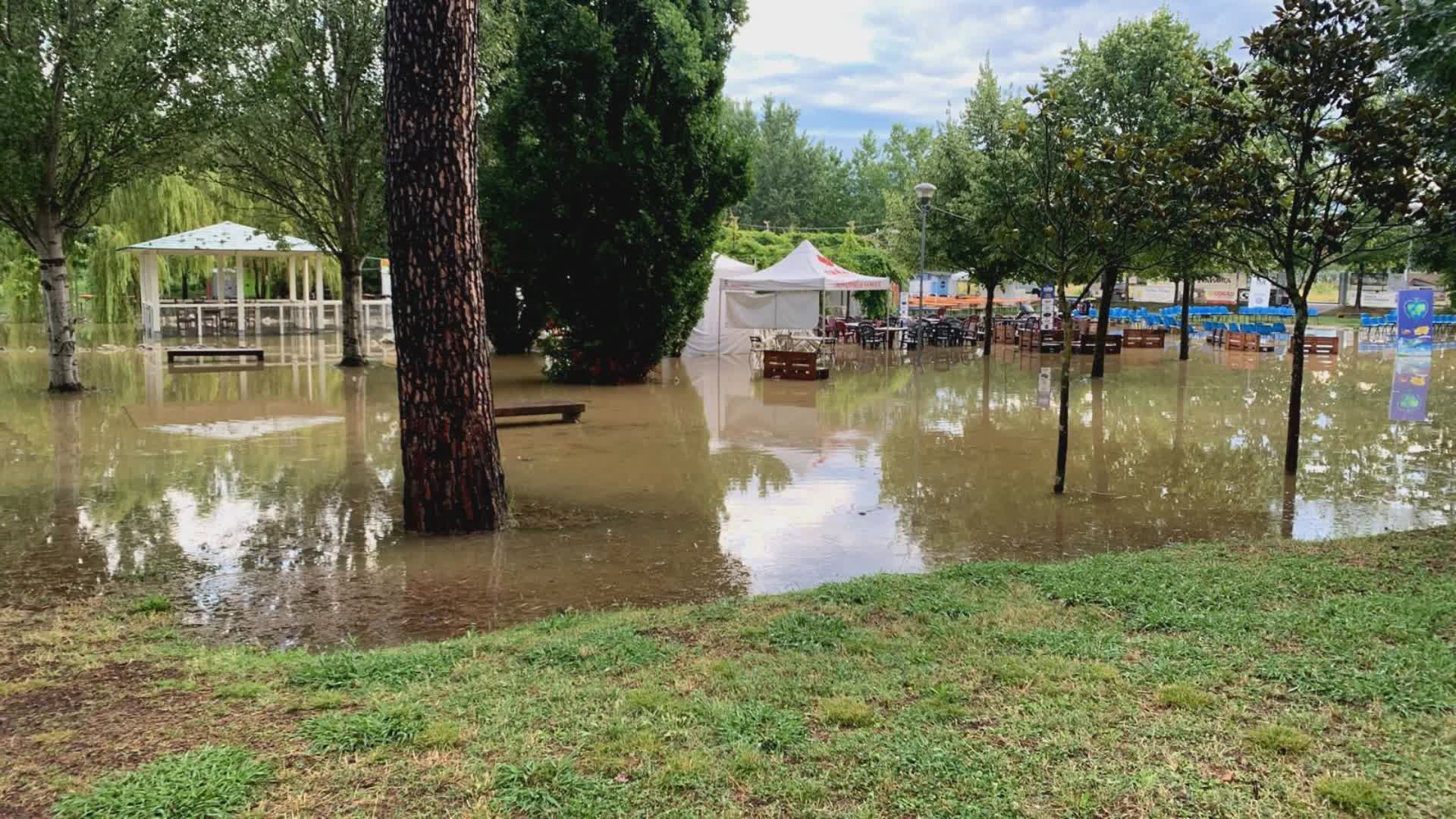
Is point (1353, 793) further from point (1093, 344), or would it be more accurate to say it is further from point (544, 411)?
point (1093, 344)

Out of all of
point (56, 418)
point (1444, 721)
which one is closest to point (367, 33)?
point (56, 418)

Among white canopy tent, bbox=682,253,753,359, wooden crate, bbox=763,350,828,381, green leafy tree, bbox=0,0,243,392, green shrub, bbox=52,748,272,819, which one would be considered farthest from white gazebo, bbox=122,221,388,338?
green shrub, bbox=52,748,272,819

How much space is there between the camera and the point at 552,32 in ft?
55.4

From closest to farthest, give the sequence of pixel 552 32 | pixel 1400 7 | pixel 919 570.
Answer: pixel 1400 7 < pixel 919 570 < pixel 552 32

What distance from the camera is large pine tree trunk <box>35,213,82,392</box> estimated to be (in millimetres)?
15305

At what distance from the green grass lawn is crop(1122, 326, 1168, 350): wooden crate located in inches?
989

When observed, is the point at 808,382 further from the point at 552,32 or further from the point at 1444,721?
the point at 1444,721

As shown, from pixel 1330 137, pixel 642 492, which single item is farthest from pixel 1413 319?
pixel 642 492

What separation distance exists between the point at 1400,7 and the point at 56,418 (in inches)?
607

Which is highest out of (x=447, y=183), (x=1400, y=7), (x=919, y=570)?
(x=1400, y=7)

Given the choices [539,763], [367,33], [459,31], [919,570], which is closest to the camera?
[539,763]

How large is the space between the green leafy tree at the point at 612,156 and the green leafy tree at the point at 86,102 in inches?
186

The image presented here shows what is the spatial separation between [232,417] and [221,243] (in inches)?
636

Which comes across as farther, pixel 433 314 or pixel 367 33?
pixel 367 33
